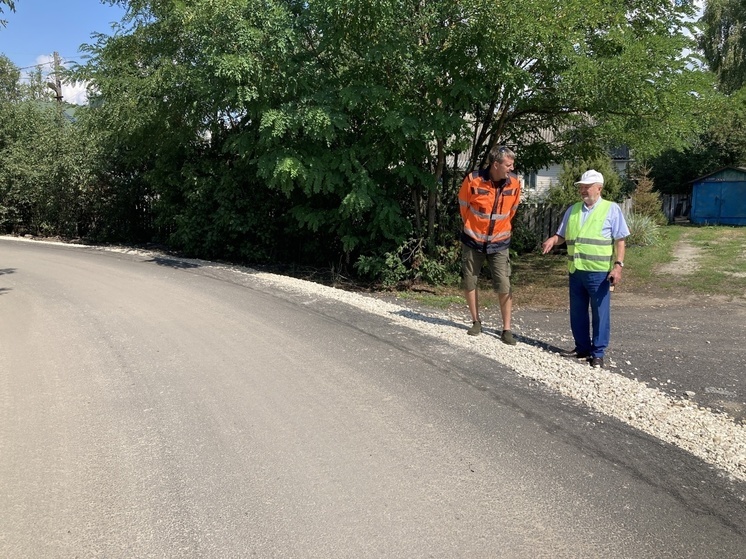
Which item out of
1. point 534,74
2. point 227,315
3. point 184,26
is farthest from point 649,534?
point 184,26

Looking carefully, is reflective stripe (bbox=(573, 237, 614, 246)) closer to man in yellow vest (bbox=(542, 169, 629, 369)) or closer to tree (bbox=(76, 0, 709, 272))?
man in yellow vest (bbox=(542, 169, 629, 369))

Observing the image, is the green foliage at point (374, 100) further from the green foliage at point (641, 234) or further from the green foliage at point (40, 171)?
the green foliage at point (641, 234)

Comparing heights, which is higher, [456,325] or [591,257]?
[591,257]

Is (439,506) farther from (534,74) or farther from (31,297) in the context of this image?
(534,74)

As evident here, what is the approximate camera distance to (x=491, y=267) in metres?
6.64

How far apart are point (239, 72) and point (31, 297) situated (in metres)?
4.69

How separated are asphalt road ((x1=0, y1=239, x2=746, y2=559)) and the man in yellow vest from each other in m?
1.23

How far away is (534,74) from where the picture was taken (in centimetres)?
979

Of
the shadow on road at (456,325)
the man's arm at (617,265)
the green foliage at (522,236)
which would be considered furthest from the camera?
the green foliage at (522,236)

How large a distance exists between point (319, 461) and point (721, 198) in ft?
92.7

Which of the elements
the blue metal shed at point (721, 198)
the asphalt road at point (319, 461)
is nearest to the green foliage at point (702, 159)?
the blue metal shed at point (721, 198)

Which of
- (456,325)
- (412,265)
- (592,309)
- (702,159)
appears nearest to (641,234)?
(412,265)

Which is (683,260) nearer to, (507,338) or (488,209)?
(507,338)

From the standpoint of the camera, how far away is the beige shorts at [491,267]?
21.4 ft
